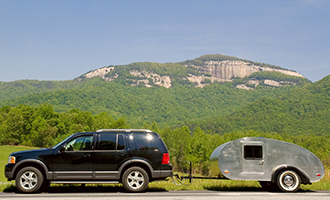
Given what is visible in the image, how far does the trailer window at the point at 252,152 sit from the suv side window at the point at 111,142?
4.26 m

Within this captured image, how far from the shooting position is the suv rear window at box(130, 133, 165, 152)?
12.5 meters

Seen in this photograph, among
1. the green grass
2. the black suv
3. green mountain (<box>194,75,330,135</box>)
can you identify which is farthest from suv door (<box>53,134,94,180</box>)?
green mountain (<box>194,75,330,135</box>)

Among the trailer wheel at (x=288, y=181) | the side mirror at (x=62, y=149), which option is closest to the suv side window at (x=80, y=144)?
the side mirror at (x=62, y=149)

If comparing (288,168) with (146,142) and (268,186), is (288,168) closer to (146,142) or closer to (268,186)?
(268,186)

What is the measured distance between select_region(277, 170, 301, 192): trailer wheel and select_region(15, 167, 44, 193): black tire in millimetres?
7812

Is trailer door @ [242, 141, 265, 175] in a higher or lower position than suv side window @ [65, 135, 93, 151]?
lower

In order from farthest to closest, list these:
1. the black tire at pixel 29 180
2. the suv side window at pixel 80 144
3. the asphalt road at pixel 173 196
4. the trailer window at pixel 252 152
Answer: the trailer window at pixel 252 152 < the suv side window at pixel 80 144 < the black tire at pixel 29 180 < the asphalt road at pixel 173 196

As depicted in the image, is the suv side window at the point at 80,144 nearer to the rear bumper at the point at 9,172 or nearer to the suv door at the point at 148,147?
the suv door at the point at 148,147

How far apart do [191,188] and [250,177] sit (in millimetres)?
2040

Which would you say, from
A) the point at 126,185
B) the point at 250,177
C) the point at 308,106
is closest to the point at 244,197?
the point at 250,177

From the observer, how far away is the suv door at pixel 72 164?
12.0 meters

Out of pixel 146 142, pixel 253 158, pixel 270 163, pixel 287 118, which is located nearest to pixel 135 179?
pixel 146 142

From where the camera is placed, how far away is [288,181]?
13055 mm

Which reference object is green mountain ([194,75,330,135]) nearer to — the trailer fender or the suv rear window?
the trailer fender
